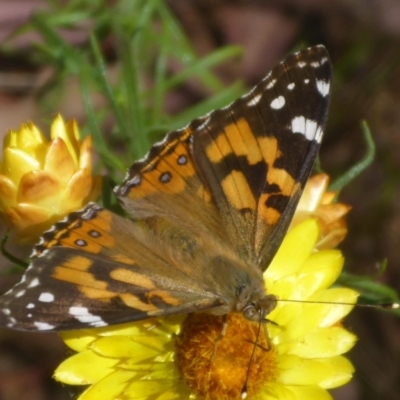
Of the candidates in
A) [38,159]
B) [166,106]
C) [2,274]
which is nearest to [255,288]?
[38,159]

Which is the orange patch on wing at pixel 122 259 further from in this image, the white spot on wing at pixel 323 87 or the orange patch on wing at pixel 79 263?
the white spot on wing at pixel 323 87

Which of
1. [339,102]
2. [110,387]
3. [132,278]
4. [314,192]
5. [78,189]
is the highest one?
[339,102]

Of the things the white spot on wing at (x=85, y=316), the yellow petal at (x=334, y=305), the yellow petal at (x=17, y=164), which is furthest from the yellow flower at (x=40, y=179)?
the yellow petal at (x=334, y=305)

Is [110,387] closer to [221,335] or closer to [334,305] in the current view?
[221,335]

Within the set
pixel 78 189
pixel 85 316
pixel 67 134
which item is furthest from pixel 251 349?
pixel 67 134

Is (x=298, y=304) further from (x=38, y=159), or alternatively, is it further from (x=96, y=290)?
(x=38, y=159)

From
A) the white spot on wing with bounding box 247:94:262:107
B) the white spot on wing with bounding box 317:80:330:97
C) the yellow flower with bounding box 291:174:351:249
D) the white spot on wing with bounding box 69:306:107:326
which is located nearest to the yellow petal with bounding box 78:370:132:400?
the white spot on wing with bounding box 69:306:107:326
